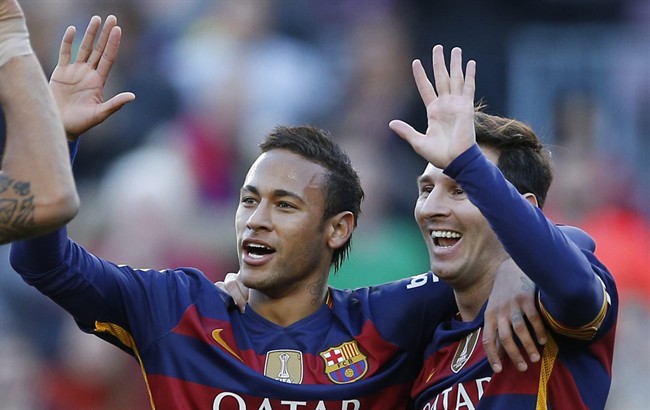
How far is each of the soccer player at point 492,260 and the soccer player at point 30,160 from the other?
3.85 ft

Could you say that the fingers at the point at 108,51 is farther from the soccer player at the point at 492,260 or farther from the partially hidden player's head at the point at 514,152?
the partially hidden player's head at the point at 514,152

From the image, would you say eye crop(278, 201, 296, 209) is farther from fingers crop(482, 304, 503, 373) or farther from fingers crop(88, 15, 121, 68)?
fingers crop(482, 304, 503, 373)

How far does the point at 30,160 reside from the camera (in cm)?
282

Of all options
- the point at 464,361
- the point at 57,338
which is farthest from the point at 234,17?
the point at 464,361

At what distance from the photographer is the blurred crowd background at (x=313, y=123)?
22.2 feet

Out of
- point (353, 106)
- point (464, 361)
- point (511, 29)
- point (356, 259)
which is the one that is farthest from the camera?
point (511, 29)

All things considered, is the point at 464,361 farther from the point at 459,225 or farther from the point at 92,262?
the point at 92,262

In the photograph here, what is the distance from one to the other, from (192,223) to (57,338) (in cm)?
101

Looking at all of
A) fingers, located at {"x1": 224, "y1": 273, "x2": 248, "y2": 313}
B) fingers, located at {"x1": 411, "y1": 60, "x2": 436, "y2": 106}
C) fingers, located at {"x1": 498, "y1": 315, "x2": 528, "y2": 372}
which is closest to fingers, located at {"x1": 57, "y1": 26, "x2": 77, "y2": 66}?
fingers, located at {"x1": 224, "y1": 273, "x2": 248, "y2": 313}

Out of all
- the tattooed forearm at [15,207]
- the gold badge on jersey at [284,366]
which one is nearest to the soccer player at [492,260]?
the gold badge on jersey at [284,366]

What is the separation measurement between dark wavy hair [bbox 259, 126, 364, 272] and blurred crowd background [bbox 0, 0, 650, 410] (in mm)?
2023

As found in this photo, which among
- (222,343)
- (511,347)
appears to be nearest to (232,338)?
(222,343)

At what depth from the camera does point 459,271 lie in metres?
4.10

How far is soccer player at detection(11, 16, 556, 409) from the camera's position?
3977mm
